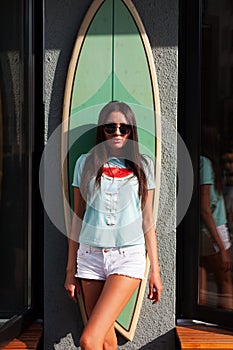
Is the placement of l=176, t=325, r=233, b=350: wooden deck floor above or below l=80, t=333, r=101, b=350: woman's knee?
below

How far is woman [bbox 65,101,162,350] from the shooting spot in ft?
12.0

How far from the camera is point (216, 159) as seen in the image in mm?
4254

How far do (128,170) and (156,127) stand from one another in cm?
46

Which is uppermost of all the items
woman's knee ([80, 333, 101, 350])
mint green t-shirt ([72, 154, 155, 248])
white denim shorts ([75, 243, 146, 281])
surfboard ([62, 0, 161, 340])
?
surfboard ([62, 0, 161, 340])

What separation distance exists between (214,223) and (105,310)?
0.99 meters

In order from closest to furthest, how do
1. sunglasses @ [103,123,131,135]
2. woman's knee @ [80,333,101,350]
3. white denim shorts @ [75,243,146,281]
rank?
woman's knee @ [80,333,101,350] < white denim shorts @ [75,243,146,281] < sunglasses @ [103,123,131,135]

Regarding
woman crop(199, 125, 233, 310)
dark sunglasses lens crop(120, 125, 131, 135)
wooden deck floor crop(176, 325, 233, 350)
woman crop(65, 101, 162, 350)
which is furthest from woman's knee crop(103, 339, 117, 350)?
dark sunglasses lens crop(120, 125, 131, 135)

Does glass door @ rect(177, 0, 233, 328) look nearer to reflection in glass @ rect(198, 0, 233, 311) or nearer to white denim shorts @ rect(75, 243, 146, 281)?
reflection in glass @ rect(198, 0, 233, 311)

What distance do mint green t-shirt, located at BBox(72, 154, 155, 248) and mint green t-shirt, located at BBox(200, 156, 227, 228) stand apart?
0.61 m

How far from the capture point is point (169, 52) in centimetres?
425

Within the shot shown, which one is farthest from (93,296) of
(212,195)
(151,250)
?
(212,195)

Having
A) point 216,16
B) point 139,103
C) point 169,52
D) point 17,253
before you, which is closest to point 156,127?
point 139,103

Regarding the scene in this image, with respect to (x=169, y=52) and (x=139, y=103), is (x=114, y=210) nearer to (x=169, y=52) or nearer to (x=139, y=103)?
(x=139, y=103)

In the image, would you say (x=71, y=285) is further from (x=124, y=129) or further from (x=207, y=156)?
(x=207, y=156)
